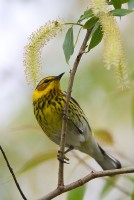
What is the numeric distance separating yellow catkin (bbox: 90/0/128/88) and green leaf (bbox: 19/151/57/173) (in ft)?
4.05

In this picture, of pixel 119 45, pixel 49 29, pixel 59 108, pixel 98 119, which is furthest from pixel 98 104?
pixel 119 45

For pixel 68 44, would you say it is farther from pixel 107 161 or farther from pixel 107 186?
pixel 107 161

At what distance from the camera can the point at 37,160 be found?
8.88ft

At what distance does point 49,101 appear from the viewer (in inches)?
141

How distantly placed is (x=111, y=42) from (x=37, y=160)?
1.41 meters

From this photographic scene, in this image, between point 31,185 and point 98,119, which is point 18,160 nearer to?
point 31,185

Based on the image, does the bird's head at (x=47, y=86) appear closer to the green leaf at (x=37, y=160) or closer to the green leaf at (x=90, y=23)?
the green leaf at (x=37, y=160)

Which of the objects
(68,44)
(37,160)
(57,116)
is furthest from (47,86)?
(68,44)

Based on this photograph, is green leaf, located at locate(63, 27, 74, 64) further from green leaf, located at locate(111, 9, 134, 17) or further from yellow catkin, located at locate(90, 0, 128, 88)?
yellow catkin, located at locate(90, 0, 128, 88)

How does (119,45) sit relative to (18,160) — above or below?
above

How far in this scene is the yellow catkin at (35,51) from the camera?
170 centimetres

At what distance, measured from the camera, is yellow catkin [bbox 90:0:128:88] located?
4.55 feet

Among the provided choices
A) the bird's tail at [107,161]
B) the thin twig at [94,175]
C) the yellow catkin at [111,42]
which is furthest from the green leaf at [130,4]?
the bird's tail at [107,161]

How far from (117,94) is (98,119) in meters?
1.53
